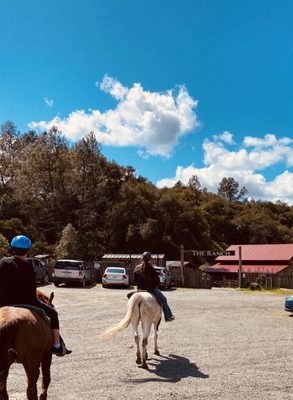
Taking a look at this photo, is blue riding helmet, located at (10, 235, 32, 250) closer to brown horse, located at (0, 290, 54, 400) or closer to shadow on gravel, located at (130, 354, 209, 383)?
brown horse, located at (0, 290, 54, 400)

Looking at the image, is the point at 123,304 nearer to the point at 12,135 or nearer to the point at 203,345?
the point at 203,345

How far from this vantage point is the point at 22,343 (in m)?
5.21

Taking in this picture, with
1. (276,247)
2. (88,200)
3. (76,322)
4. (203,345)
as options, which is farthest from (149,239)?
(203,345)

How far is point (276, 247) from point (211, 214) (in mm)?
23236

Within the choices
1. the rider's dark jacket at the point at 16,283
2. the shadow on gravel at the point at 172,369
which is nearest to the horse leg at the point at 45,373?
the rider's dark jacket at the point at 16,283

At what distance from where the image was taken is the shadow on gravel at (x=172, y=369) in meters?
7.46

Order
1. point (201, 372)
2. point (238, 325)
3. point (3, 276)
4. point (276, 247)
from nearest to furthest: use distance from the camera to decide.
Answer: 1. point (3, 276)
2. point (201, 372)
3. point (238, 325)
4. point (276, 247)

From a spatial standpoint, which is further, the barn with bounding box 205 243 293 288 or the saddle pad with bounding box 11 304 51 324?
the barn with bounding box 205 243 293 288

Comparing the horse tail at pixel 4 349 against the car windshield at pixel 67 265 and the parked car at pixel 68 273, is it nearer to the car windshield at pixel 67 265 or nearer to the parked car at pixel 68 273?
the parked car at pixel 68 273

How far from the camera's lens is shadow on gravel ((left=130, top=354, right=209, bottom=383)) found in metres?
7.46

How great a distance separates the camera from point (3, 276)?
19.0 ft

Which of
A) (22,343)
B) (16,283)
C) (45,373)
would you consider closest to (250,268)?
(45,373)

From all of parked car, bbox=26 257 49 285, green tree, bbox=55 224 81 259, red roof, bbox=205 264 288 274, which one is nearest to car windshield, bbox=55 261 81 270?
parked car, bbox=26 257 49 285

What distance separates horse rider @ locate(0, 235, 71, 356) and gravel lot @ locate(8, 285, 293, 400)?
4.02 ft
